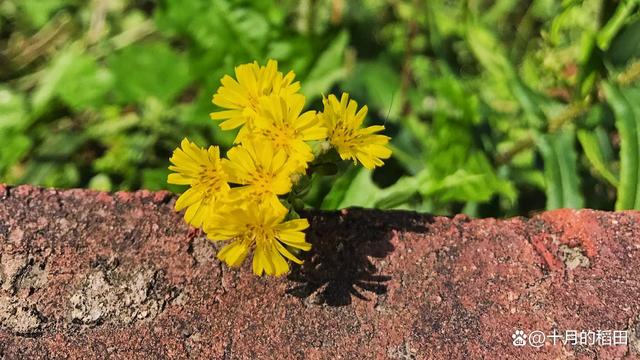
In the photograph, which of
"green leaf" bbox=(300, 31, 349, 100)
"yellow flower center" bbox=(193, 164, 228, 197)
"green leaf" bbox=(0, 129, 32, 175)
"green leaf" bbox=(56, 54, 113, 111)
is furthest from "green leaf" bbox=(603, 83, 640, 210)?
"green leaf" bbox=(0, 129, 32, 175)

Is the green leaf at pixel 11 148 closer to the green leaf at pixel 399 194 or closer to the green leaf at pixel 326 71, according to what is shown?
the green leaf at pixel 326 71

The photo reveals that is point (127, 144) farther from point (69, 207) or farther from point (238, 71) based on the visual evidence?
point (238, 71)

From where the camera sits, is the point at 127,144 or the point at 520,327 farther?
the point at 127,144

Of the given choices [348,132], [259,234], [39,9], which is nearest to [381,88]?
[348,132]

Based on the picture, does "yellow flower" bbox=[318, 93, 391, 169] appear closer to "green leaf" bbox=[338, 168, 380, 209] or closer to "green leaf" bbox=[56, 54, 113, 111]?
"green leaf" bbox=[338, 168, 380, 209]

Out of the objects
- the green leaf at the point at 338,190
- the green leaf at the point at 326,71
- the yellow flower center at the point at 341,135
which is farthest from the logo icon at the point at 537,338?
the green leaf at the point at 326,71

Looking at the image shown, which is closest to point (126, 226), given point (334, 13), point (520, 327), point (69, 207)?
point (69, 207)
